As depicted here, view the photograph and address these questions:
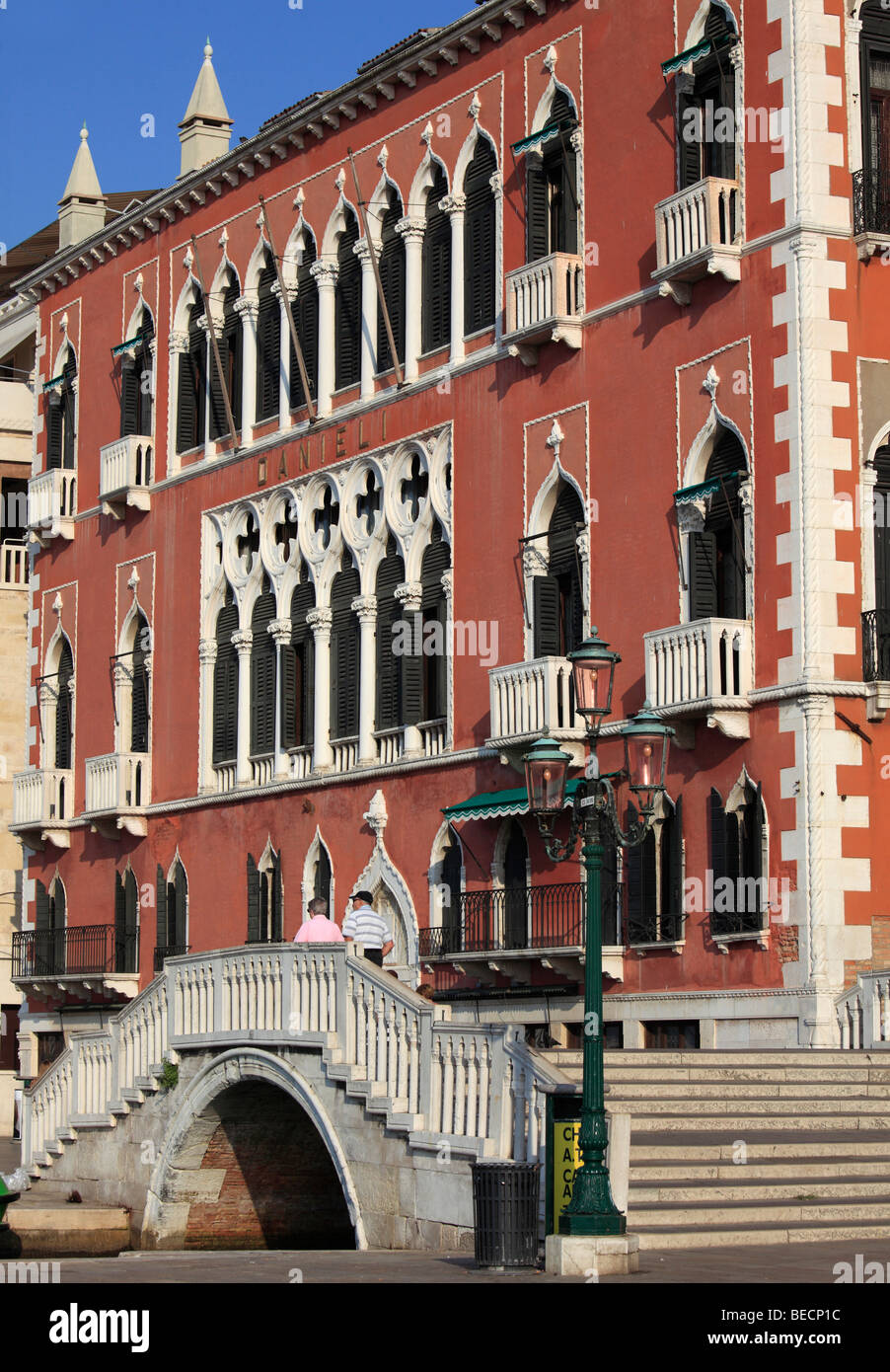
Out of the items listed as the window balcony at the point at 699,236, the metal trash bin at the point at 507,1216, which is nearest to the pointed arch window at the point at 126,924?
the window balcony at the point at 699,236

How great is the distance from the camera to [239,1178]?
27.0 metres

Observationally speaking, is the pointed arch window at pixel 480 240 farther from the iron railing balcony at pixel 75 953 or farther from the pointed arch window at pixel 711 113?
the iron railing balcony at pixel 75 953

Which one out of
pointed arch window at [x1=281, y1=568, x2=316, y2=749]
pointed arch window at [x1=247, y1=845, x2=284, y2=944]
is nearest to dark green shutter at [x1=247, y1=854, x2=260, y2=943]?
pointed arch window at [x1=247, y1=845, x2=284, y2=944]

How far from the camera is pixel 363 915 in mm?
24406

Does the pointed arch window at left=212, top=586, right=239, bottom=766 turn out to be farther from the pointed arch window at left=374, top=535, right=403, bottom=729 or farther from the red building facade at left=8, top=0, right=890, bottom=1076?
the pointed arch window at left=374, top=535, right=403, bottom=729

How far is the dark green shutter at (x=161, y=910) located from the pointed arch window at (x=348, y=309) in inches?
321

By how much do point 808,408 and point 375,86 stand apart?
10203 millimetres

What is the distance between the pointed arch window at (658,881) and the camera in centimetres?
2427

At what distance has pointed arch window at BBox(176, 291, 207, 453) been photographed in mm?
35188

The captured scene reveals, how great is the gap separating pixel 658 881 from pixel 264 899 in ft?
29.7

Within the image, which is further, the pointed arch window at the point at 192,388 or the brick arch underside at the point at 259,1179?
the pointed arch window at the point at 192,388
